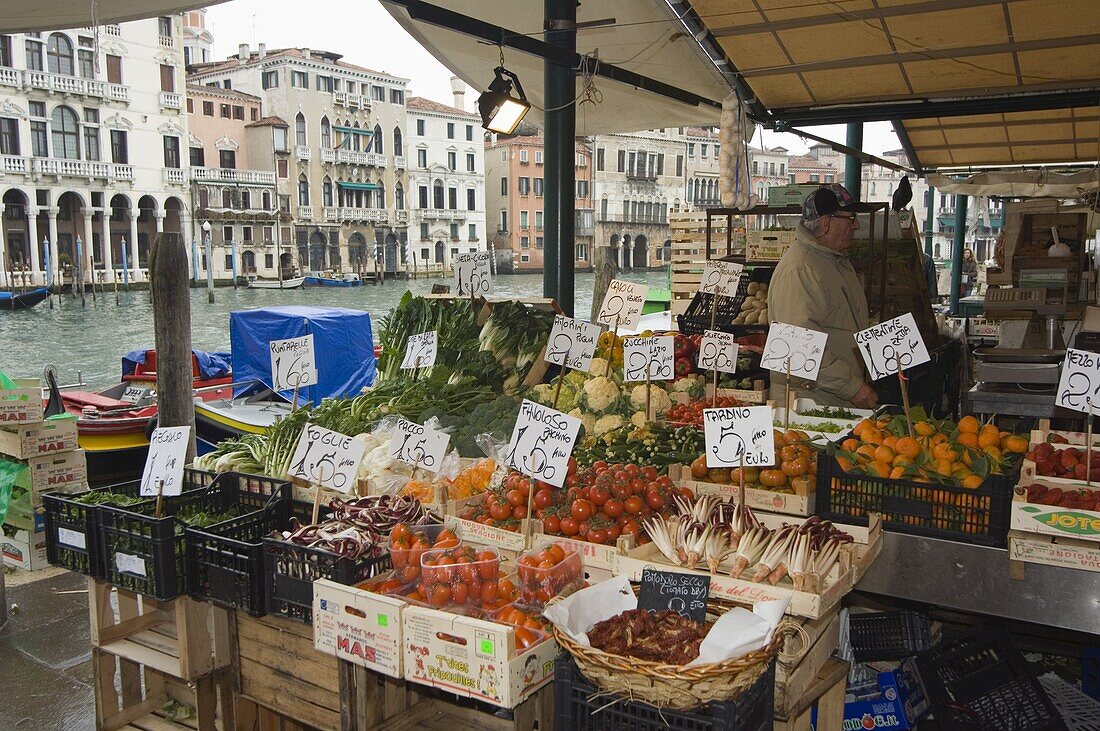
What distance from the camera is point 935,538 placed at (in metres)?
2.80

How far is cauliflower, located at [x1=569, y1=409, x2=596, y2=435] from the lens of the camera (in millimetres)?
4398

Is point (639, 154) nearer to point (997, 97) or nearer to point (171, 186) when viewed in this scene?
point (171, 186)

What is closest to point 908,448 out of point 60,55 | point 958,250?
point 958,250

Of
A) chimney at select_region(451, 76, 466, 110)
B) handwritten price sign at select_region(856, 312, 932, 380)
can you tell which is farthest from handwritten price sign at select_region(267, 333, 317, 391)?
chimney at select_region(451, 76, 466, 110)

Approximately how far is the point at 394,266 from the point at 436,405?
2294 inches

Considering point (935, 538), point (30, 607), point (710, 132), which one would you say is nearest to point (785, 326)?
point (935, 538)

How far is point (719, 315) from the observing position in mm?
6039

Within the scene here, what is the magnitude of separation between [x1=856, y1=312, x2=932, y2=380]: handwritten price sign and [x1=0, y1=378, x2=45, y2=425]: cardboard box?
17.1ft

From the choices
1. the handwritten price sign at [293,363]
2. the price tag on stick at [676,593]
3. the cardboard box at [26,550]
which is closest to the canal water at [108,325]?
the cardboard box at [26,550]

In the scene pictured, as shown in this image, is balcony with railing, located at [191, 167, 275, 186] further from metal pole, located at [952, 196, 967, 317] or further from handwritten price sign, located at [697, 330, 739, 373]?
handwritten price sign, located at [697, 330, 739, 373]

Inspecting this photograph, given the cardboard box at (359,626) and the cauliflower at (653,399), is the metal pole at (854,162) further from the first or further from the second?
the cardboard box at (359,626)

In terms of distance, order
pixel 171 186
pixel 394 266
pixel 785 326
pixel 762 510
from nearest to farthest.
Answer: pixel 762 510, pixel 785 326, pixel 171 186, pixel 394 266

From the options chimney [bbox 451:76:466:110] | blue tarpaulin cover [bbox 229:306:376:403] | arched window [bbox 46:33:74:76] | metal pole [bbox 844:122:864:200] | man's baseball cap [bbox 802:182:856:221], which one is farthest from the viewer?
chimney [bbox 451:76:466:110]

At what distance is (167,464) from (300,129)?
57.0 m
